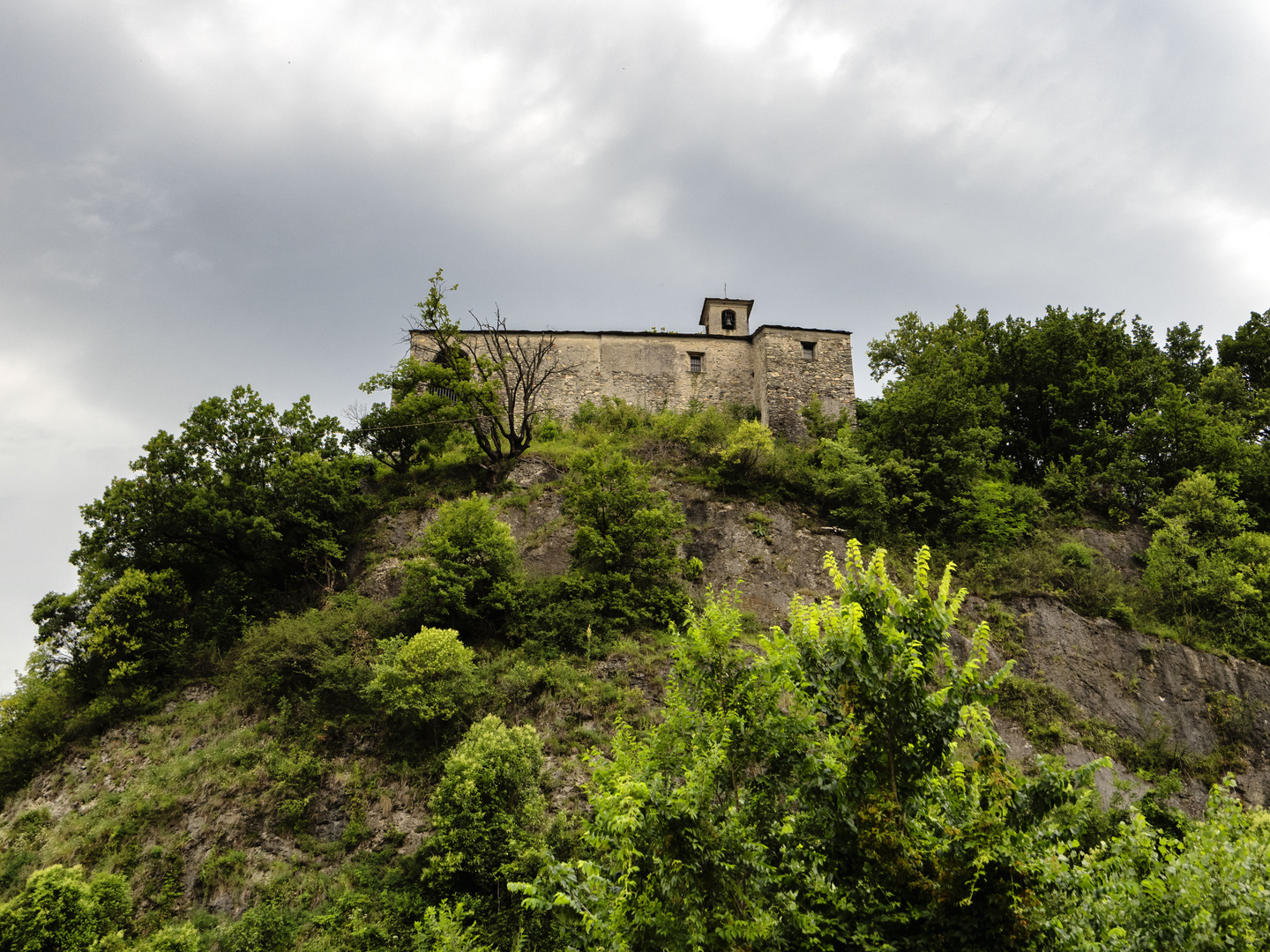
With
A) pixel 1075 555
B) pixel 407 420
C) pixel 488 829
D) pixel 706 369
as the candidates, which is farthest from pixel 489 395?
pixel 1075 555

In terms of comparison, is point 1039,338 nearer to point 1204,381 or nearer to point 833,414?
point 1204,381

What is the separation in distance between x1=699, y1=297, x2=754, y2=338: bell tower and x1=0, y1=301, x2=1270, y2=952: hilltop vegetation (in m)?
6.50

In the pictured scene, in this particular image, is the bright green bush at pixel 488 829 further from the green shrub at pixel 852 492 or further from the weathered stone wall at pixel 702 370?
the weathered stone wall at pixel 702 370

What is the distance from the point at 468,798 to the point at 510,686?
14.3 ft

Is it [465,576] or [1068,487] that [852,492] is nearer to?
[1068,487]

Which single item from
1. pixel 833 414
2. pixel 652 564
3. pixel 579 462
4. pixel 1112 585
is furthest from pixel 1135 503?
pixel 579 462

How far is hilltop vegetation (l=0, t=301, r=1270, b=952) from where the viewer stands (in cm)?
870

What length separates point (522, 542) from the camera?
84.9 ft

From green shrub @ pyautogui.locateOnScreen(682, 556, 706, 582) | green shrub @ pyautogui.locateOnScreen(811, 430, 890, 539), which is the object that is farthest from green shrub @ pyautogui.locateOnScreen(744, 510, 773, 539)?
green shrub @ pyautogui.locateOnScreen(682, 556, 706, 582)

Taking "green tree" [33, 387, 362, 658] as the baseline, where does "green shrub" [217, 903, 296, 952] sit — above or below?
below

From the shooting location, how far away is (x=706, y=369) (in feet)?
119

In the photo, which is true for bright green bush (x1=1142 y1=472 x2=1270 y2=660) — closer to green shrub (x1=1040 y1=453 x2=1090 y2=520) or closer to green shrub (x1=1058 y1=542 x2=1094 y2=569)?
green shrub (x1=1058 y1=542 x2=1094 y2=569)

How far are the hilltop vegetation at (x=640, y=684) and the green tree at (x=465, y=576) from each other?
0.11m

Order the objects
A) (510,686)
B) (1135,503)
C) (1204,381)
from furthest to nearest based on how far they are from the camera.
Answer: (1204,381) < (1135,503) < (510,686)
